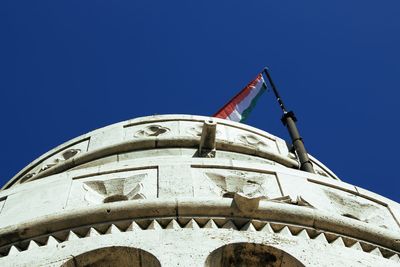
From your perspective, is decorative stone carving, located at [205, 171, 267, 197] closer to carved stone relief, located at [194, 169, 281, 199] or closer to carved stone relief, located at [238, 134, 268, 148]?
carved stone relief, located at [194, 169, 281, 199]

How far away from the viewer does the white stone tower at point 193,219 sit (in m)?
9.97

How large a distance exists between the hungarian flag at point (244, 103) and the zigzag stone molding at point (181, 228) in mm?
12017

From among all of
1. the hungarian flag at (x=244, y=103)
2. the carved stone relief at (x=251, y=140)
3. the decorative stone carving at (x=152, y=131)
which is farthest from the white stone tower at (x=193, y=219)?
the hungarian flag at (x=244, y=103)

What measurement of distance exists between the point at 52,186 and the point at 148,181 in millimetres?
1438

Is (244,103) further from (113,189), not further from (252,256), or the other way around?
(252,256)

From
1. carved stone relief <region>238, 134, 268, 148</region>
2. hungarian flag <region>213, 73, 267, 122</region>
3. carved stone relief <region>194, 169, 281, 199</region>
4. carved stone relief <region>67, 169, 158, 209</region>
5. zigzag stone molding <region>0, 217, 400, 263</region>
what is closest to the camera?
zigzag stone molding <region>0, 217, 400, 263</region>

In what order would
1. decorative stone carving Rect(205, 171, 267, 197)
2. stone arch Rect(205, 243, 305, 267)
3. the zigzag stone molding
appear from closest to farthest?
1. stone arch Rect(205, 243, 305, 267)
2. the zigzag stone molding
3. decorative stone carving Rect(205, 171, 267, 197)

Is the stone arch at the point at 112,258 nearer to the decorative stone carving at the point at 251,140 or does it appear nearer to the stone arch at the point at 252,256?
the stone arch at the point at 252,256

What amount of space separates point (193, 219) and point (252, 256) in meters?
0.96

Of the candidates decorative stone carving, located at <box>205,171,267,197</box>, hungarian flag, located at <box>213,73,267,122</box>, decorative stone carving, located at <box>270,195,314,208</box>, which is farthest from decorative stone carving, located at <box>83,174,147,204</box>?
hungarian flag, located at <box>213,73,267,122</box>

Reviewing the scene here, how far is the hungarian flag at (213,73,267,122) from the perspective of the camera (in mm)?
22984

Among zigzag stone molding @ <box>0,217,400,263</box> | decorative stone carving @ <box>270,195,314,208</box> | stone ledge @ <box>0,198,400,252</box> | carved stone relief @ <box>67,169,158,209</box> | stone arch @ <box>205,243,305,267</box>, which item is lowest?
stone arch @ <box>205,243,305,267</box>

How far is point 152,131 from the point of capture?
17688mm

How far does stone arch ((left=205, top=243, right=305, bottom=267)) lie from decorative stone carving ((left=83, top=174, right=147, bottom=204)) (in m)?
2.34
